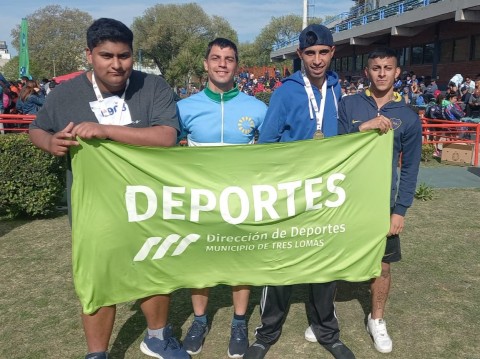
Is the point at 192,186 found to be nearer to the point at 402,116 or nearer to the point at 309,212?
the point at 309,212

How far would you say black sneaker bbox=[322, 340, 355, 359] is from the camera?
3154 millimetres

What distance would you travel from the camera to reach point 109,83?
269 cm

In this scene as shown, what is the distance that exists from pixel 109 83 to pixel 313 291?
1.91 meters

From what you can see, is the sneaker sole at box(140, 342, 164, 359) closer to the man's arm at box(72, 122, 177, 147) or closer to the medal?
the man's arm at box(72, 122, 177, 147)

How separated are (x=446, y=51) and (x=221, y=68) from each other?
25.3 metres

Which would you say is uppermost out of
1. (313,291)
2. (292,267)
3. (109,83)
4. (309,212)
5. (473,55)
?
(473,55)

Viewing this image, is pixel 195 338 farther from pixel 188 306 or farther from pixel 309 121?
pixel 309 121

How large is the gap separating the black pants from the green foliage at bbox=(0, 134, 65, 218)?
4187mm

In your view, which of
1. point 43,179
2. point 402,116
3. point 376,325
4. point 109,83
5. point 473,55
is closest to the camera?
point 109,83

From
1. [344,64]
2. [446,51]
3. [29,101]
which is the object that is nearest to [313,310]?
[29,101]

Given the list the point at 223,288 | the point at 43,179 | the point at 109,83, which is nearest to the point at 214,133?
the point at 109,83

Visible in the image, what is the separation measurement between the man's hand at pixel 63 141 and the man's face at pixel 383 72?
1976 mm

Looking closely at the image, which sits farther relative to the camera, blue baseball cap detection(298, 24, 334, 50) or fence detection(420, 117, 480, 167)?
fence detection(420, 117, 480, 167)

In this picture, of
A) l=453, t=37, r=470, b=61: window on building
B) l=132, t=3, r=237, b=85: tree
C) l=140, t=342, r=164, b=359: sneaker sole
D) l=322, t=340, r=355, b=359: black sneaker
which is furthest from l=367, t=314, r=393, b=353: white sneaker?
l=132, t=3, r=237, b=85: tree
